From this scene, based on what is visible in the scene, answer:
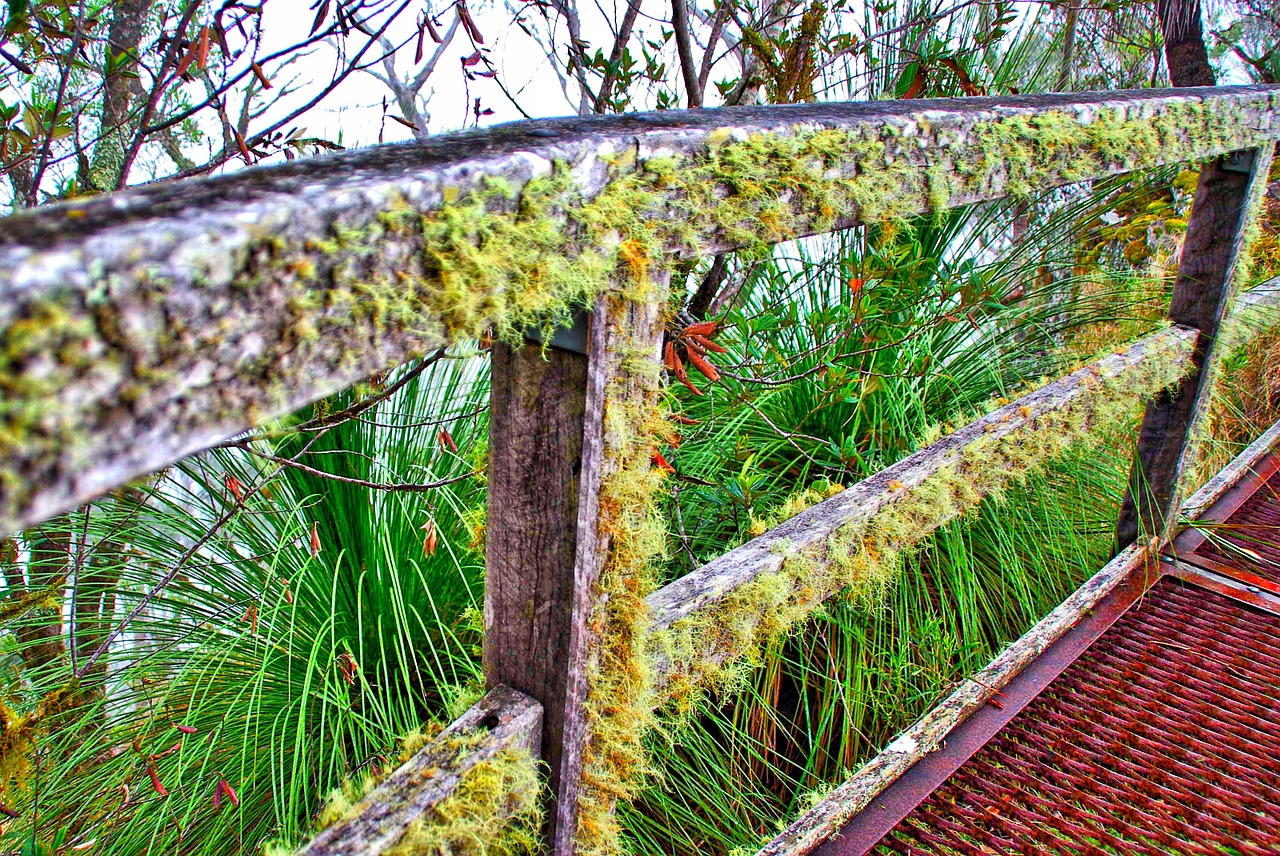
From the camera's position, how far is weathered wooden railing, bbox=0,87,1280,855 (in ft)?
1.19

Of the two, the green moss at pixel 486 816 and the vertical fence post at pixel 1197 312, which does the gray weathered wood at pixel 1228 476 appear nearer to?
the vertical fence post at pixel 1197 312

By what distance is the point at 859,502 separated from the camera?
1255mm

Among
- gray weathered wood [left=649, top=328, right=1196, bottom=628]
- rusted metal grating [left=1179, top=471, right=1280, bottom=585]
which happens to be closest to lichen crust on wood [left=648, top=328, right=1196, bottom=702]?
gray weathered wood [left=649, top=328, right=1196, bottom=628]

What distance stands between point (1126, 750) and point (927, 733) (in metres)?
0.37

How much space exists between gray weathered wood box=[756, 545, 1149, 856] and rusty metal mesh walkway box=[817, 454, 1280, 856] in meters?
0.02

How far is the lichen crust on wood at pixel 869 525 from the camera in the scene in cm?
100

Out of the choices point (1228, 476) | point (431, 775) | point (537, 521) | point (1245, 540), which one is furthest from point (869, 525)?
point (1228, 476)

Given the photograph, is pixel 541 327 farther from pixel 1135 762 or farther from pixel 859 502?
pixel 1135 762

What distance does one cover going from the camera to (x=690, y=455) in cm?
234

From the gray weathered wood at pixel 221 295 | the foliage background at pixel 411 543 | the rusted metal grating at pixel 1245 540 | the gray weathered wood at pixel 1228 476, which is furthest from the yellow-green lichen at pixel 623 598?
the gray weathered wood at pixel 1228 476

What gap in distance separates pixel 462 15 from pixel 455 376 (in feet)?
2.75

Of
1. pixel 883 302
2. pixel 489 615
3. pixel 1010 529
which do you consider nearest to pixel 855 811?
pixel 489 615

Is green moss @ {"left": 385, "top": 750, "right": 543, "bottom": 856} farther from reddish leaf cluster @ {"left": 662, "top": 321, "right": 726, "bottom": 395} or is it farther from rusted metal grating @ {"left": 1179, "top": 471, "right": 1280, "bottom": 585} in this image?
rusted metal grating @ {"left": 1179, "top": 471, "right": 1280, "bottom": 585}

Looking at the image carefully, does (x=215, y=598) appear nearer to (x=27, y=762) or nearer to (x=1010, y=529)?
(x=27, y=762)
